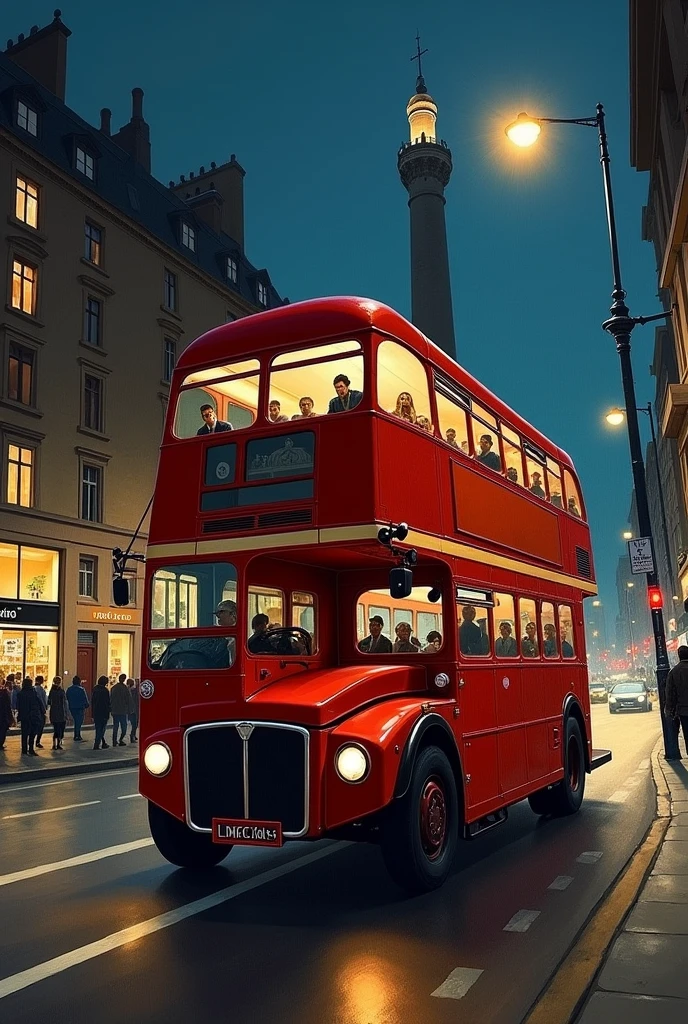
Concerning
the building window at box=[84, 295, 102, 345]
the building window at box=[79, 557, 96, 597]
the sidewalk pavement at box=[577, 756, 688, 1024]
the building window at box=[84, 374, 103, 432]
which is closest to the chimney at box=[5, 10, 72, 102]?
the building window at box=[84, 295, 102, 345]

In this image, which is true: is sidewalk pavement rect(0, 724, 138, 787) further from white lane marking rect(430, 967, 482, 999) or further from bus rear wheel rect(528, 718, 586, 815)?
white lane marking rect(430, 967, 482, 999)

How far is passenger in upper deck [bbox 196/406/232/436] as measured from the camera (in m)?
8.47

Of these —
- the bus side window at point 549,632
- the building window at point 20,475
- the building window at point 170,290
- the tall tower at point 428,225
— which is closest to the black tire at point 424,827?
the bus side window at point 549,632

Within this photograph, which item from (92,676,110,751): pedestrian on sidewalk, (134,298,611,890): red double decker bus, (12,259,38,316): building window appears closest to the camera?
(134,298,611,890): red double decker bus

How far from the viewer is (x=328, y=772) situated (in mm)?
6793

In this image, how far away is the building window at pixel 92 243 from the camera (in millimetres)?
34406

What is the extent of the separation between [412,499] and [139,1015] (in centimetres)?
457

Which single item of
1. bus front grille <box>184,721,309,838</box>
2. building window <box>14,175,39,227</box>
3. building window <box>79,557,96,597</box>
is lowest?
bus front grille <box>184,721,309,838</box>

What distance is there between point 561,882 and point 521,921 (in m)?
1.38

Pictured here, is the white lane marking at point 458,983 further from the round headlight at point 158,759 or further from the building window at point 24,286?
the building window at point 24,286

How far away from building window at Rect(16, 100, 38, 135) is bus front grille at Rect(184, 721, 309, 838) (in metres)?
30.5

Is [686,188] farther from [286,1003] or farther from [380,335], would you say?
[286,1003]

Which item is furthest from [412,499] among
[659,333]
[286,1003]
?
[659,333]

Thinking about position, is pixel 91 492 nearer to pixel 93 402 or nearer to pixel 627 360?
pixel 93 402
